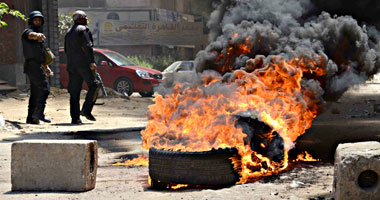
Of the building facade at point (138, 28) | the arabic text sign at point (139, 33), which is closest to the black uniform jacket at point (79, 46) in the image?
the building facade at point (138, 28)

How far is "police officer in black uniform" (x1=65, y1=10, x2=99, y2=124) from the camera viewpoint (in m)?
12.8

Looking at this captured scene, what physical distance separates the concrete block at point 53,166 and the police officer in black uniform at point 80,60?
21.4ft

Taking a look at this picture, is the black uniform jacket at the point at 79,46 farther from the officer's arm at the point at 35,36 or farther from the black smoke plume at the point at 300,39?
the black smoke plume at the point at 300,39

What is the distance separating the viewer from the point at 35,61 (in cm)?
1252

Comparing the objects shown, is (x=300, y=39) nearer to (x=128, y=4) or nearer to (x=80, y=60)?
(x=80, y=60)

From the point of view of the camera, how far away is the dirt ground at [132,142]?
19.7ft

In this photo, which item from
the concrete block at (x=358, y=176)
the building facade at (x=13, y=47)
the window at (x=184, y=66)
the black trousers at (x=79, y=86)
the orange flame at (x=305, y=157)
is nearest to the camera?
the concrete block at (x=358, y=176)

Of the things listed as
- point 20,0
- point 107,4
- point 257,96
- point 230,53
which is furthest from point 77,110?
point 107,4

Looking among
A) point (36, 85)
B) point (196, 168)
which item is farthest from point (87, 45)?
point (196, 168)

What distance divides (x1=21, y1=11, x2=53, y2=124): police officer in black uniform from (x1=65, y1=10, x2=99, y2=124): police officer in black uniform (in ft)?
2.04

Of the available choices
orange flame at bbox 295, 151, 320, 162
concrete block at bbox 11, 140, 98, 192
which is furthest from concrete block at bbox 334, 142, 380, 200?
orange flame at bbox 295, 151, 320, 162

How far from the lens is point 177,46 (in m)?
54.9

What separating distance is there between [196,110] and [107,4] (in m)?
47.3

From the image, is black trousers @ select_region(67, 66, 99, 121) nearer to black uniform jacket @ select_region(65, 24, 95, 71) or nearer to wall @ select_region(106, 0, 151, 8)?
black uniform jacket @ select_region(65, 24, 95, 71)
